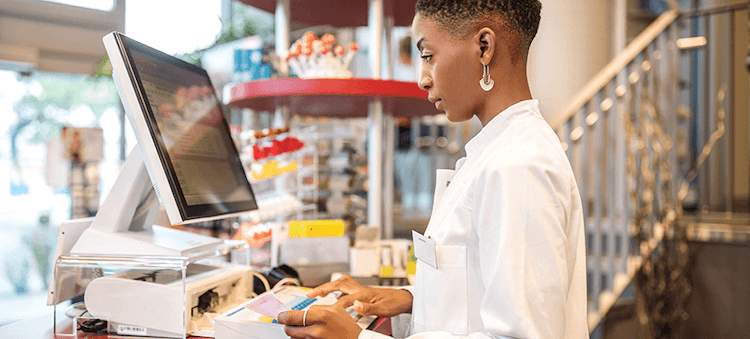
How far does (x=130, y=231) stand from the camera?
122 centimetres

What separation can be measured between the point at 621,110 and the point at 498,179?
9.97 feet

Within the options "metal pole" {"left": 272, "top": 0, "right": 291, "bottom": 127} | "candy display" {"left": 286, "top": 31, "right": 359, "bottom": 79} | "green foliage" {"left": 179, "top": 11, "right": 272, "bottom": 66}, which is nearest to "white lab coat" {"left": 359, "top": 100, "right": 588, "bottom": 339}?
"candy display" {"left": 286, "top": 31, "right": 359, "bottom": 79}

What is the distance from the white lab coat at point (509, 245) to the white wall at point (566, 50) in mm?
4052

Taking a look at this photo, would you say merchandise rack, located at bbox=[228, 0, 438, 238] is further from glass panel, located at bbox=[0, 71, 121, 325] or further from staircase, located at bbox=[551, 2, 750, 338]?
glass panel, located at bbox=[0, 71, 121, 325]

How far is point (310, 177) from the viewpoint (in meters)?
2.42

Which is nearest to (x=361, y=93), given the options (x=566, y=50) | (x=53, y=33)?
(x=566, y=50)

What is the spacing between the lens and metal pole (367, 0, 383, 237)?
2039mm

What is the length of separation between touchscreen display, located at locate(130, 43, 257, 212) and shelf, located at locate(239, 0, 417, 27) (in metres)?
0.86

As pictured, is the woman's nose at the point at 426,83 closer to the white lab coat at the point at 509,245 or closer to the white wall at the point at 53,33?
the white lab coat at the point at 509,245

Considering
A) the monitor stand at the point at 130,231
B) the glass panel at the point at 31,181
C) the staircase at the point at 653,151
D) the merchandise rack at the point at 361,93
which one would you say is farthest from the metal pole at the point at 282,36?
the glass panel at the point at 31,181

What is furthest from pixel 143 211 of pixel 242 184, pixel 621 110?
pixel 621 110

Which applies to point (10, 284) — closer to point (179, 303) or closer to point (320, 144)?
point (320, 144)

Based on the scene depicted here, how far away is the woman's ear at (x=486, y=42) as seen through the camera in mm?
838

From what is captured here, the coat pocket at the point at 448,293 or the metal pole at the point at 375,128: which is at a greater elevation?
the metal pole at the point at 375,128
